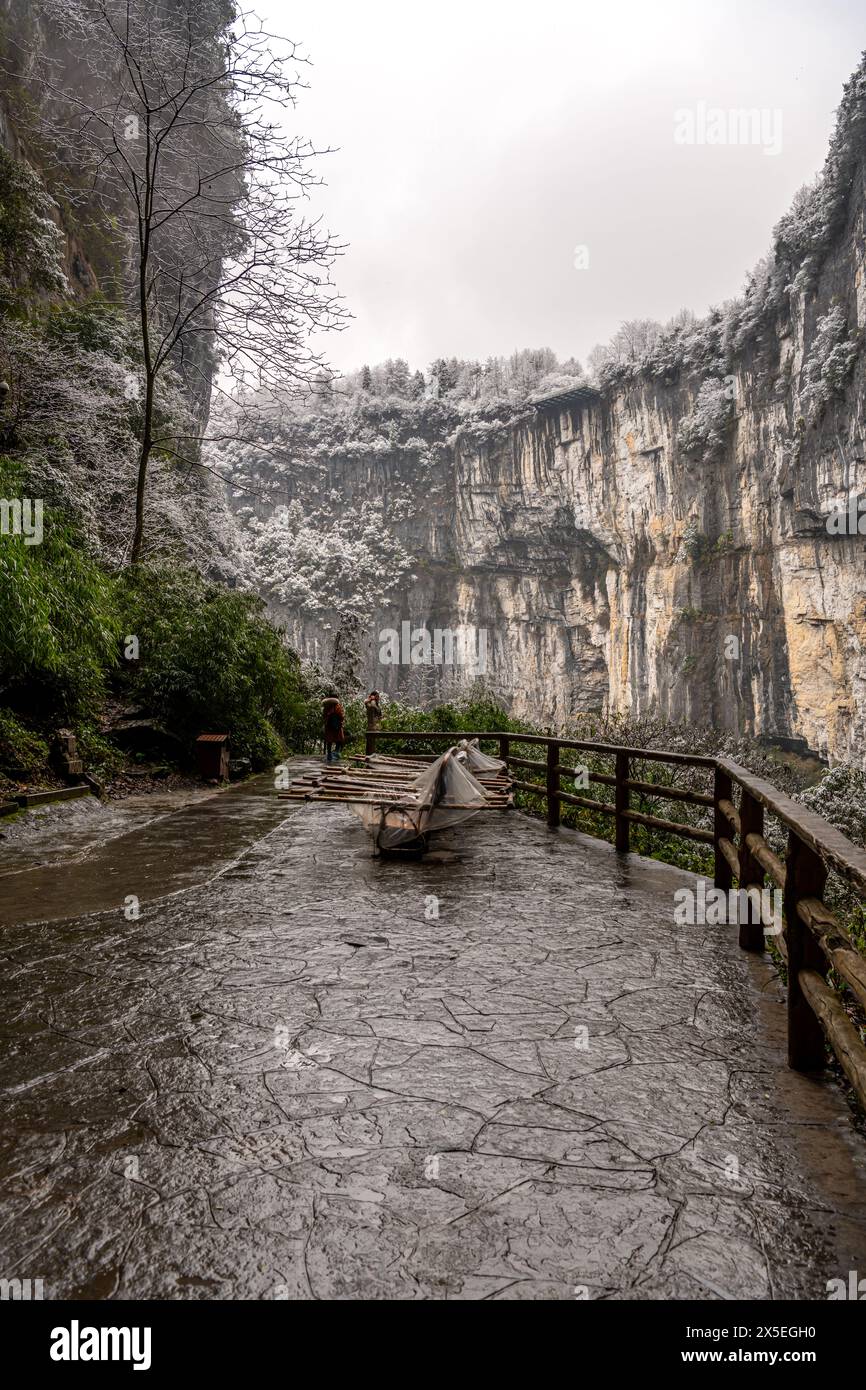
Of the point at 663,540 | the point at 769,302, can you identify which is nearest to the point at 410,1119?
the point at 769,302

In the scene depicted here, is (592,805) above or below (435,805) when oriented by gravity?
below

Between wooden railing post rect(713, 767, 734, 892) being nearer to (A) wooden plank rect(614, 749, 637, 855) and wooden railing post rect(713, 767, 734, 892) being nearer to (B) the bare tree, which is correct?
(A) wooden plank rect(614, 749, 637, 855)

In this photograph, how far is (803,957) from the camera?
284cm

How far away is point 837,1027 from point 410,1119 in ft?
4.47

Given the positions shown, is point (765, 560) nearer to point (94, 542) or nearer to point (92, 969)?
point (94, 542)

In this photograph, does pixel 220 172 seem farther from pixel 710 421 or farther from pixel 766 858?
pixel 710 421

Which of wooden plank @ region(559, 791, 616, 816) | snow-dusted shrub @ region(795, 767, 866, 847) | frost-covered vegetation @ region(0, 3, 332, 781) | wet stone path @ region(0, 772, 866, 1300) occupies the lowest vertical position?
snow-dusted shrub @ region(795, 767, 866, 847)

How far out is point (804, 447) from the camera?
34281 millimetres

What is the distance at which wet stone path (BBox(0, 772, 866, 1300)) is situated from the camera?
5.86 feet

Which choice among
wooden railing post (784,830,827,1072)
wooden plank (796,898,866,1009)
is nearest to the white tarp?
wooden railing post (784,830,827,1072)

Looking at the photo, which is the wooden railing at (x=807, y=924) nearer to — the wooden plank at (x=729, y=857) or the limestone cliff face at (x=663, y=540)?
the wooden plank at (x=729, y=857)

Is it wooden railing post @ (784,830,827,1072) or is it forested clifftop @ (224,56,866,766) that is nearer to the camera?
wooden railing post @ (784,830,827,1072)

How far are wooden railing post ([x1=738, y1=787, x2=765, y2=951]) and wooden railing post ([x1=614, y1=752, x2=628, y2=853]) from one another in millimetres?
2283

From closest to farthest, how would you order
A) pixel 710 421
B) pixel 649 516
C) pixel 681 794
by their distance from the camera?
pixel 681 794 → pixel 710 421 → pixel 649 516
